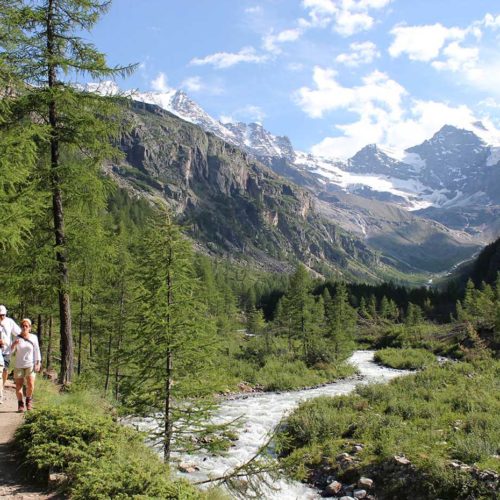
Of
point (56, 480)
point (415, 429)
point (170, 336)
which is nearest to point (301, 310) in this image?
point (415, 429)

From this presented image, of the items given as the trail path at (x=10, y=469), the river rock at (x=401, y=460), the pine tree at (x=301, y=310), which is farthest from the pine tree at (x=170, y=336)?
the pine tree at (x=301, y=310)

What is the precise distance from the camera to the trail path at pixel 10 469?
689 cm

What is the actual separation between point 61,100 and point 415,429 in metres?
17.6

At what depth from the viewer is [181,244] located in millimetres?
12758

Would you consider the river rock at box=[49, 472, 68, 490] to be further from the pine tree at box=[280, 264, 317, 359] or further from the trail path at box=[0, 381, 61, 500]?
the pine tree at box=[280, 264, 317, 359]

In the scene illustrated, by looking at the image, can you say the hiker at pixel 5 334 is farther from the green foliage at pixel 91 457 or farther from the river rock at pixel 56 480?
the river rock at pixel 56 480

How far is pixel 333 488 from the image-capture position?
539 inches

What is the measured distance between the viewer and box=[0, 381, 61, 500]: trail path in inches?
271

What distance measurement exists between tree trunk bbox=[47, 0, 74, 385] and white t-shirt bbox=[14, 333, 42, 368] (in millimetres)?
3267

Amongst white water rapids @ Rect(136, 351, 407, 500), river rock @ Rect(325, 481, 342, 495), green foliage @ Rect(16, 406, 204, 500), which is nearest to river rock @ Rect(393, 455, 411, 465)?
river rock @ Rect(325, 481, 342, 495)

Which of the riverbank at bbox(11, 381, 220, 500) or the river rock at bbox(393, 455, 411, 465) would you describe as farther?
the river rock at bbox(393, 455, 411, 465)

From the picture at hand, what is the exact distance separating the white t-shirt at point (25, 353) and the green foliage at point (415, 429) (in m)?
6.70

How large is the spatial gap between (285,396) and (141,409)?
22182 millimetres

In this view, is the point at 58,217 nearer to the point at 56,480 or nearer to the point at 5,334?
the point at 5,334
